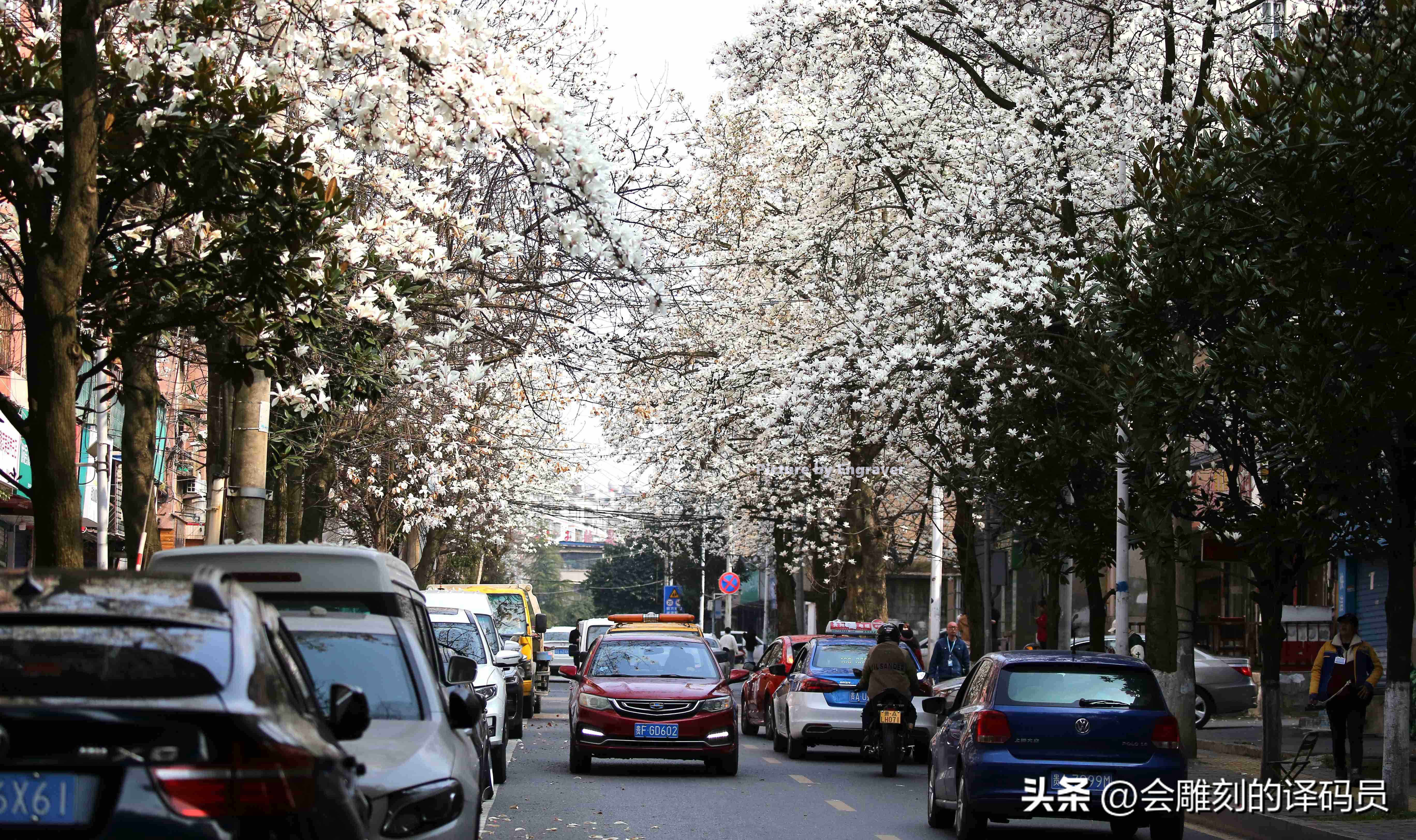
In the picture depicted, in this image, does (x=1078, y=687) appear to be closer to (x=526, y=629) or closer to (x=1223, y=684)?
(x=1223, y=684)

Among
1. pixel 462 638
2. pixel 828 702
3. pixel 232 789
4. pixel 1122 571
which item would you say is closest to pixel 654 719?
pixel 462 638

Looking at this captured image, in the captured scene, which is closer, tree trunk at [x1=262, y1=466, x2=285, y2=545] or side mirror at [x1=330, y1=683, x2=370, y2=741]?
side mirror at [x1=330, y1=683, x2=370, y2=741]

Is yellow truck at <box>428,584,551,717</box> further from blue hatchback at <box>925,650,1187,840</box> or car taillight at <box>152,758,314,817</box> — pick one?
car taillight at <box>152,758,314,817</box>

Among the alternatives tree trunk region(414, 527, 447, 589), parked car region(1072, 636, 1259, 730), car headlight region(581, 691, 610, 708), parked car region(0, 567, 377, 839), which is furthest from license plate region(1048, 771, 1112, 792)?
tree trunk region(414, 527, 447, 589)

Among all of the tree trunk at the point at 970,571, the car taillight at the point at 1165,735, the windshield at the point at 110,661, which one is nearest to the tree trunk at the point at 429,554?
the tree trunk at the point at 970,571

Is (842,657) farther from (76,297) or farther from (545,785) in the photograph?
(76,297)

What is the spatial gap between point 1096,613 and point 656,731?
8.65 meters

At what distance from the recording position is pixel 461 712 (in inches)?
305

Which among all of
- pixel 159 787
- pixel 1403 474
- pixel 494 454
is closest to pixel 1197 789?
pixel 1403 474

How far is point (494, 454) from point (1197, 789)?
23.1 m

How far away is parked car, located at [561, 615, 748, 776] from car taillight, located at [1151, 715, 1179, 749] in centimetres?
653

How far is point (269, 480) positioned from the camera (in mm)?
24062

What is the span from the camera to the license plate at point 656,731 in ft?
58.4

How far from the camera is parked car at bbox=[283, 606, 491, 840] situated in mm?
6695
